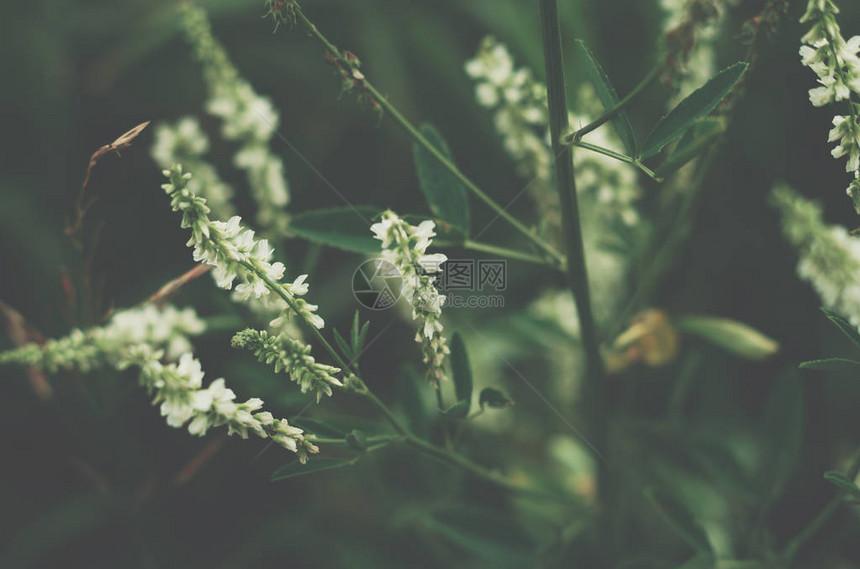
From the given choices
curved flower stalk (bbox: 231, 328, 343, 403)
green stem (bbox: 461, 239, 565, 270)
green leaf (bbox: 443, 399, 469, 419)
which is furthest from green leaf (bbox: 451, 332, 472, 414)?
curved flower stalk (bbox: 231, 328, 343, 403)

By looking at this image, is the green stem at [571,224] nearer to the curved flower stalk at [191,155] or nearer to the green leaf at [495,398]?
the green leaf at [495,398]

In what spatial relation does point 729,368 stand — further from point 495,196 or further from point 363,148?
point 363,148

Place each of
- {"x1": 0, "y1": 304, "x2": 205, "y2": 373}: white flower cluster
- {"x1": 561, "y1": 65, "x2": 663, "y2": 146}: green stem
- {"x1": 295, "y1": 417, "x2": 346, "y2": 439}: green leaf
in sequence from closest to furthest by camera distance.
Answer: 1. {"x1": 561, "y1": 65, "x2": 663, "y2": 146}: green stem
2. {"x1": 295, "y1": 417, "x2": 346, "y2": 439}: green leaf
3. {"x1": 0, "y1": 304, "x2": 205, "y2": 373}: white flower cluster

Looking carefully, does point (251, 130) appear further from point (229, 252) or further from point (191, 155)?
point (229, 252)

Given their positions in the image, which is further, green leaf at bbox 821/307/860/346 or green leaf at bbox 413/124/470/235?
green leaf at bbox 413/124/470/235

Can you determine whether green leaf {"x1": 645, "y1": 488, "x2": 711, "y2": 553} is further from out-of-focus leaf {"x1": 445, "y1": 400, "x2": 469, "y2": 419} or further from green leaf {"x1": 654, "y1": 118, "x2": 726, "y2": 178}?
green leaf {"x1": 654, "y1": 118, "x2": 726, "y2": 178}

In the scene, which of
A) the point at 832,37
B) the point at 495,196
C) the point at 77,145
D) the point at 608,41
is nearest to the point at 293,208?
the point at 495,196
